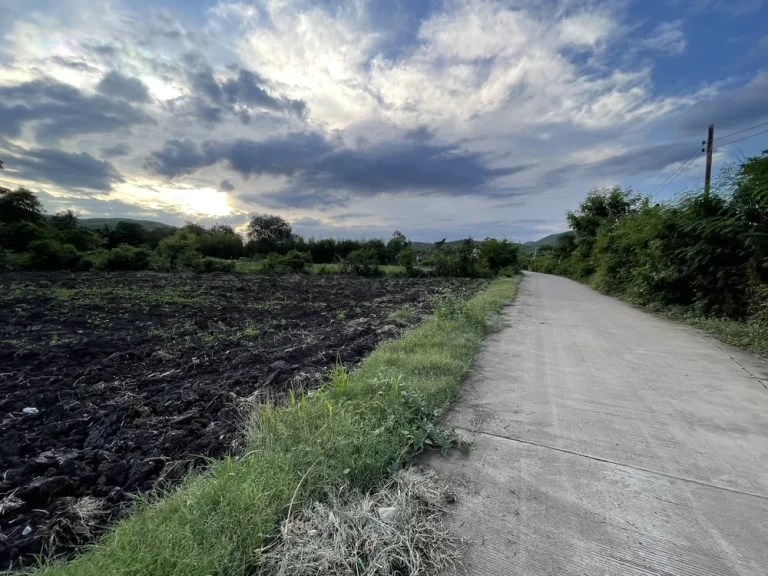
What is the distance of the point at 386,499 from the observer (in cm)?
191

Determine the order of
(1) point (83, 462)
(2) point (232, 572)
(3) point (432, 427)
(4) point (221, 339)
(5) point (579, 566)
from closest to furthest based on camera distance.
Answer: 1. (2) point (232, 572)
2. (5) point (579, 566)
3. (1) point (83, 462)
4. (3) point (432, 427)
5. (4) point (221, 339)

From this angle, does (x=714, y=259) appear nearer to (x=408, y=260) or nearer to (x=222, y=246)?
(x=408, y=260)

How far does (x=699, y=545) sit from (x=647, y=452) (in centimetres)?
85

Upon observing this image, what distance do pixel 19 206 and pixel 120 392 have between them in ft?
122

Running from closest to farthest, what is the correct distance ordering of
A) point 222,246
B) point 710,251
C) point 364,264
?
point 710,251 < point 364,264 < point 222,246

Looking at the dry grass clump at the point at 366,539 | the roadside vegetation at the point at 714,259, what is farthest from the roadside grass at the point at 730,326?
the dry grass clump at the point at 366,539

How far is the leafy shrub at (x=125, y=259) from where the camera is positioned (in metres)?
21.5

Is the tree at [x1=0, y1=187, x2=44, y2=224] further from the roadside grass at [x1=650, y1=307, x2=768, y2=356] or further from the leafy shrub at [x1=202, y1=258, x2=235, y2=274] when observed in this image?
the roadside grass at [x1=650, y1=307, x2=768, y2=356]

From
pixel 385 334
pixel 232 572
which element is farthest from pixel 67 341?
pixel 232 572

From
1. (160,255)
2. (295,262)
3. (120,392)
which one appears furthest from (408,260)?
(120,392)

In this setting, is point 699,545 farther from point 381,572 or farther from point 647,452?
point 381,572

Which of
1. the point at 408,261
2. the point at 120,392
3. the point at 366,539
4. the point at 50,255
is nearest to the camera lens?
the point at 366,539

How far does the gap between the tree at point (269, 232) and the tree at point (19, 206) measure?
24.6 meters

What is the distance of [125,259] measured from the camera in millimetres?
22078
